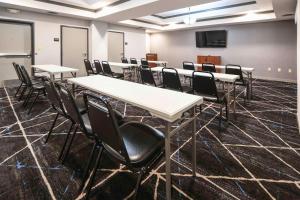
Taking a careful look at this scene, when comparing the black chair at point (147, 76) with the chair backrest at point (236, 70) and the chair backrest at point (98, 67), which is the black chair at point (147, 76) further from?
the chair backrest at point (98, 67)

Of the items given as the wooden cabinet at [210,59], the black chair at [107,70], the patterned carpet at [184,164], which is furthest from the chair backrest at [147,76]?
the wooden cabinet at [210,59]

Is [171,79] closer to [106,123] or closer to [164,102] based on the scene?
[164,102]

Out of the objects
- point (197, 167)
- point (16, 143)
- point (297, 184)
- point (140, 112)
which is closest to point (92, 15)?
point (140, 112)

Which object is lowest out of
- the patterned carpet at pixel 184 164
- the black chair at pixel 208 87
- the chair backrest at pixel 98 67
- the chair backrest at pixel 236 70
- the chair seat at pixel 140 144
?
the patterned carpet at pixel 184 164

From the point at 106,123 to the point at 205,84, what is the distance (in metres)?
2.17

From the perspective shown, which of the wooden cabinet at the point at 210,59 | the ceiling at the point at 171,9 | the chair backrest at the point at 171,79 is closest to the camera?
the chair backrest at the point at 171,79

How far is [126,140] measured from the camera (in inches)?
61.7

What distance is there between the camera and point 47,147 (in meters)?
2.42

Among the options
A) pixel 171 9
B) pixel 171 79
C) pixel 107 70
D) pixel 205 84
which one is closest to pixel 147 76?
pixel 171 79

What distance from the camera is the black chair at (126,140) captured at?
1.23m

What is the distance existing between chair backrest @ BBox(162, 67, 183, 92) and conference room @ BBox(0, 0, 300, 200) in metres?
0.02

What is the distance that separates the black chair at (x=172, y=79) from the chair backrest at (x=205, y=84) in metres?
0.30

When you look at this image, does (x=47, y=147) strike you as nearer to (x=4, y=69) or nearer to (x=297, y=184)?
(x=297, y=184)

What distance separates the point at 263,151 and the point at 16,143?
3024mm
